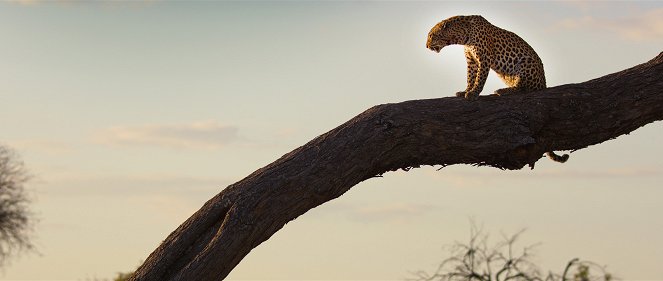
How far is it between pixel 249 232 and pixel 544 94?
115 inches

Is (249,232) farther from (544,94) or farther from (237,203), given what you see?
(544,94)

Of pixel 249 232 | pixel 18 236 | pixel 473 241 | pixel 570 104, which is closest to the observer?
pixel 249 232

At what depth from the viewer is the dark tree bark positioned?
332 inches

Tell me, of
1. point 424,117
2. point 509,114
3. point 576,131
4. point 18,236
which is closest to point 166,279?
point 424,117

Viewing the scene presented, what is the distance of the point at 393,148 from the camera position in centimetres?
865

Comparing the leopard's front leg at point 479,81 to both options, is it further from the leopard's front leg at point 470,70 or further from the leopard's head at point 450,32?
the leopard's head at point 450,32

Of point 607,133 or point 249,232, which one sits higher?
point 607,133

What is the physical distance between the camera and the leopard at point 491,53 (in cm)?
950

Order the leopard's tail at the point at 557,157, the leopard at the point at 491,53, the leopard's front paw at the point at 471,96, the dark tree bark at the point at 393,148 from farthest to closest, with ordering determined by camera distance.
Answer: the leopard's tail at the point at 557,157, the leopard at the point at 491,53, the leopard's front paw at the point at 471,96, the dark tree bark at the point at 393,148

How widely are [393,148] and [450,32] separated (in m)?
1.73

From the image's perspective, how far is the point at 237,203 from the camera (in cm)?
845

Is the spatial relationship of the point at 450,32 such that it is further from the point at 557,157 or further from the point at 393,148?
the point at 393,148

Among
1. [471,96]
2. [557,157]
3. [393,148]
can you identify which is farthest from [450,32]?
[393,148]

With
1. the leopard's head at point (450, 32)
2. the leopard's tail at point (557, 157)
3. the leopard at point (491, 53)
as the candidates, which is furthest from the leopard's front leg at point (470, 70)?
the leopard's tail at point (557, 157)
